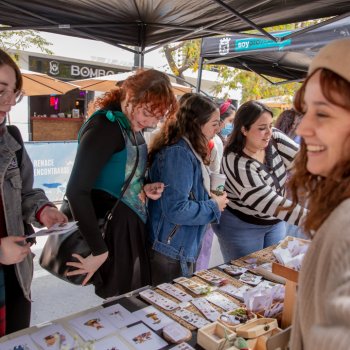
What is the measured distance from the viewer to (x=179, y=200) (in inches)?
70.0

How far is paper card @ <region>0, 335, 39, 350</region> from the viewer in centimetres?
115

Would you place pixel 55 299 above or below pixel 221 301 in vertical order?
below

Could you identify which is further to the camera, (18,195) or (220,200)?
(220,200)

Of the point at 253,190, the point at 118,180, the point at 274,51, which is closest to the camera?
the point at 118,180

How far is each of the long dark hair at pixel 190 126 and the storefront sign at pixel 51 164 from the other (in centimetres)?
412

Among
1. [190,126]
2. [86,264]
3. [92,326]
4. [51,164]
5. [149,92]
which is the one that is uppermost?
[149,92]

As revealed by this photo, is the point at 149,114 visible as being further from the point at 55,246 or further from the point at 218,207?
the point at 55,246

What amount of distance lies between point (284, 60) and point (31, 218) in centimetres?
483

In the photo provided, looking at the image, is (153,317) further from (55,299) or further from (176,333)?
(55,299)

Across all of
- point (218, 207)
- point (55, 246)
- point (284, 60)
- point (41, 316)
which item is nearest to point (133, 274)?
point (55, 246)

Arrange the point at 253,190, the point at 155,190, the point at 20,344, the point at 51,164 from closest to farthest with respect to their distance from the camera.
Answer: the point at 20,344 < the point at 155,190 < the point at 253,190 < the point at 51,164

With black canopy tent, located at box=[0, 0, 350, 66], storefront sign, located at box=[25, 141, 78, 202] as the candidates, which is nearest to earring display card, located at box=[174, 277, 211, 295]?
black canopy tent, located at box=[0, 0, 350, 66]

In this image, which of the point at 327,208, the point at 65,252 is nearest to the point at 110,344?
the point at 65,252

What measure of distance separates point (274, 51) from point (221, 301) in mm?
3325
